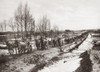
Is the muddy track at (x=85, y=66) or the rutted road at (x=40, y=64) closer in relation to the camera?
the muddy track at (x=85, y=66)

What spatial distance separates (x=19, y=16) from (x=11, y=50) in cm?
1810

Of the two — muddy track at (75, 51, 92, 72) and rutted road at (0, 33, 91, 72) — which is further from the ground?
Answer: muddy track at (75, 51, 92, 72)

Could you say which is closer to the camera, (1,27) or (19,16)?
(19,16)

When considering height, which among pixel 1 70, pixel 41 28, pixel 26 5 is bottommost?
pixel 1 70

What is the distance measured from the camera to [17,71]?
400 inches

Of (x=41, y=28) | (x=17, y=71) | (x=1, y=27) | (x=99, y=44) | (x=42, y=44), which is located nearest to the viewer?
(x=17, y=71)

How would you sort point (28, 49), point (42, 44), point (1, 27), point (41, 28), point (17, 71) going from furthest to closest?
point (1, 27) → point (41, 28) → point (42, 44) → point (28, 49) → point (17, 71)

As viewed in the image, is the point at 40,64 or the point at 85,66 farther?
the point at 40,64

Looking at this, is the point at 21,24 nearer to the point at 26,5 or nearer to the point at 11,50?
Result: the point at 26,5

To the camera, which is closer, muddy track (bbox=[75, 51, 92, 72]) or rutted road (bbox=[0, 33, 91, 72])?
muddy track (bbox=[75, 51, 92, 72])

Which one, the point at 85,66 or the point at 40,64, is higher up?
the point at 85,66

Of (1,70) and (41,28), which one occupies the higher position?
(41,28)

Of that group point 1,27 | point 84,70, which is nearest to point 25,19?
point 84,70

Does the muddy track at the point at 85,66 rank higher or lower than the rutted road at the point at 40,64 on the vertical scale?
higher
